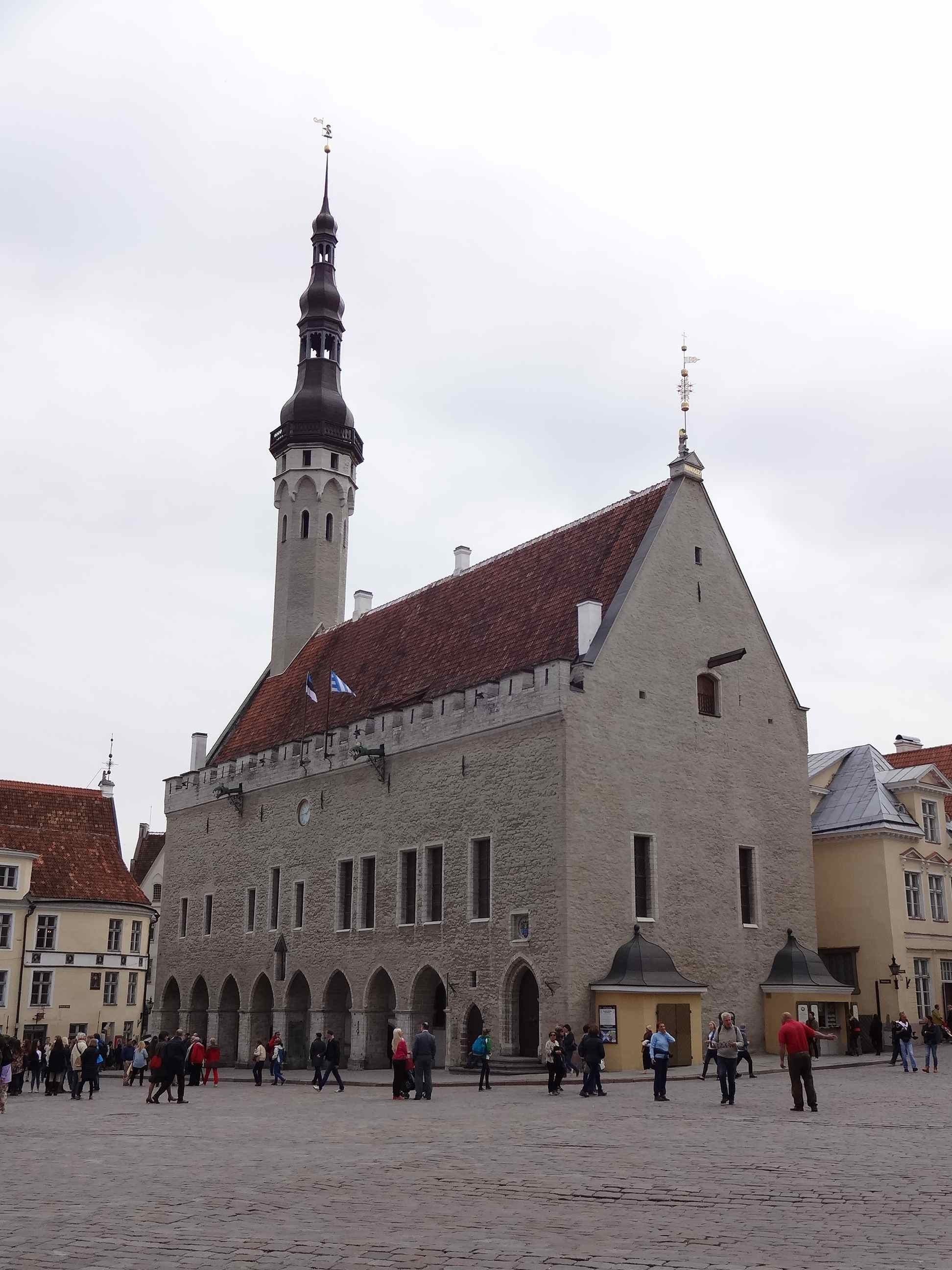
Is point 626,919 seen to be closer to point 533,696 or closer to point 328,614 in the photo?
point 533,696

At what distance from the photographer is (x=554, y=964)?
2872 centimetres

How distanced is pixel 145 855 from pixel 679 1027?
4824 cm

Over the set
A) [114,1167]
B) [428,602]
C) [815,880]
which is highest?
[428,602]

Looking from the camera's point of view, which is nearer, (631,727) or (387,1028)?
(631,727)

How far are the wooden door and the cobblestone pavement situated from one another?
9533mm

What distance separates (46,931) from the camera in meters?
45.3

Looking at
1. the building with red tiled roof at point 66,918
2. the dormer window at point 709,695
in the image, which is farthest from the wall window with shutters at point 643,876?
the building with red tiled roof at point 66,918

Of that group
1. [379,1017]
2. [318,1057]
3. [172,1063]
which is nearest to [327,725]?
[379,1017]

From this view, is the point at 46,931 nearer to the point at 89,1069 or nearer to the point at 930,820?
the point at 89,1069

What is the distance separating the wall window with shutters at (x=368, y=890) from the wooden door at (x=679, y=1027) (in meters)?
9.54

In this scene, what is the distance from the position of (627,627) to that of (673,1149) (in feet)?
64.3

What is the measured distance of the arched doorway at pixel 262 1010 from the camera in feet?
131

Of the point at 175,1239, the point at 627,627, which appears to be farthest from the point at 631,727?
the point at 175,1239

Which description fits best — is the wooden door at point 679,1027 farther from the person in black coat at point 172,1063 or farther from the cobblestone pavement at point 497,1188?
the person in black coat at point 172,1063
